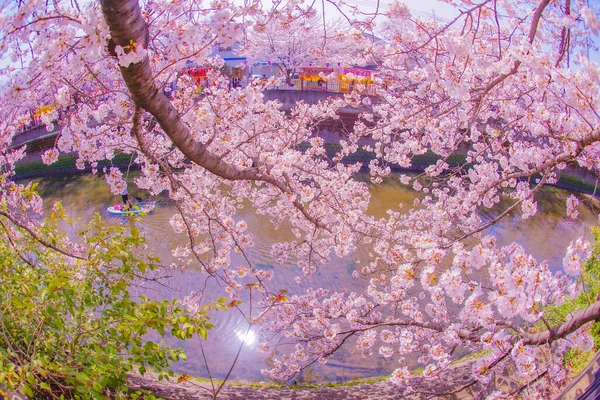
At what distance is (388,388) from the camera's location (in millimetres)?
5453

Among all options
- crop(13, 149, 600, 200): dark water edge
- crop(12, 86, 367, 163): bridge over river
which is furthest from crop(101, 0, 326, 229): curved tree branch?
crop(12, 86, 367, 163): bridge over river

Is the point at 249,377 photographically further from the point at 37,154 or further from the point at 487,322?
the point at 37,154

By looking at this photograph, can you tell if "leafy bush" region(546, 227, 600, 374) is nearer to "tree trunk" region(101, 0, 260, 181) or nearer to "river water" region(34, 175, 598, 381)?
"river water" region(34, 175, 598, 381)

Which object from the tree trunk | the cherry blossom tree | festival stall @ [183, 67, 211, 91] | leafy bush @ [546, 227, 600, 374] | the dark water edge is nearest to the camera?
the tree trunk

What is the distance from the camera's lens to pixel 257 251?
9492 millimetres

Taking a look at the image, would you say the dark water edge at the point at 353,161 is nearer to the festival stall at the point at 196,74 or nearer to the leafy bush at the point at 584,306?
the festival stall at the point at 196,74

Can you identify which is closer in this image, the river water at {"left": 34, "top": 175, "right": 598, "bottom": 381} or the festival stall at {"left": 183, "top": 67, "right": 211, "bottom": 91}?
the festival stall at {"left": 183, "top": 67, "right": 211, "bottom": 91}

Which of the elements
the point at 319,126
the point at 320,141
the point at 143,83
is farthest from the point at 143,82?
the point at 319,126

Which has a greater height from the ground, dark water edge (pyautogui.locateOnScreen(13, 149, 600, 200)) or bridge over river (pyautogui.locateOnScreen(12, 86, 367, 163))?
bridge over river (pyautogui.locateOnScreen(12, 86, 367, 163))

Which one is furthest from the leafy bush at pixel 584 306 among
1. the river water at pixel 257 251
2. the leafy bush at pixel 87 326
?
the leafy bush at pixel 87 326

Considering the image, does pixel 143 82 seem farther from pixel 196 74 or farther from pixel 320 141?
pixel 196 74

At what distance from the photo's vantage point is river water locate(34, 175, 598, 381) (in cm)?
659

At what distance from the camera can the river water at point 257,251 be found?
21.6 feet

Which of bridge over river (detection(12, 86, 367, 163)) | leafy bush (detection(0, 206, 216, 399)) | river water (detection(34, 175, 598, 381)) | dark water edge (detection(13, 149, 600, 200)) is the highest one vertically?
bridge over river (detection(12, 86, 367, 163))
